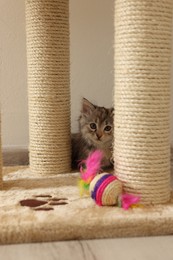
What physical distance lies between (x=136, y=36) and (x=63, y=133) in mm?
578

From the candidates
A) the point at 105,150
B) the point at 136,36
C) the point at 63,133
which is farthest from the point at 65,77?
the point at 136,36

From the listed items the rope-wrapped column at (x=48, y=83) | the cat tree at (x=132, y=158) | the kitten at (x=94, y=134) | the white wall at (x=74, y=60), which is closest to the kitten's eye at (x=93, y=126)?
the kitten at (x=94, y=134)

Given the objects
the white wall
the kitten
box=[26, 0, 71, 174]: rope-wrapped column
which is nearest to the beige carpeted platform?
box=[26, 0, 71, 174]: rope-wrapped column

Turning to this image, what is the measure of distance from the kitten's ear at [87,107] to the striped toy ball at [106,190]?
1.95 ft

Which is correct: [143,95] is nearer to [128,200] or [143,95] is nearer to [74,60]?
[128,200]

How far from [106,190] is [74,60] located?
90cm

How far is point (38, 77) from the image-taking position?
141cm

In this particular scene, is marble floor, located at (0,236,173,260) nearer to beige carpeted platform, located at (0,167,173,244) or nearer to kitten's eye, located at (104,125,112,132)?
beige carpeted platform, located at (0,167,173,244)

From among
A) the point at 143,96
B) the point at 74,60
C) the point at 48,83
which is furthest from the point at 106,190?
the point at 74,60

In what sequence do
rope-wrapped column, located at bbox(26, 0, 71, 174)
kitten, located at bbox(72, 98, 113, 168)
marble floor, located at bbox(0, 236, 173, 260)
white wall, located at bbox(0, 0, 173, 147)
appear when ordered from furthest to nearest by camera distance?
white wall, located at bbox(0, 0, 173, 147) < kitten, located at bbox(72, 98, 113, 168) < rope-wrapped column, located at bbox(26, 0, 71, 174) < marble floor, located at bbox(0, 236, 173, 260)

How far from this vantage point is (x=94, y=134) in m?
1.57

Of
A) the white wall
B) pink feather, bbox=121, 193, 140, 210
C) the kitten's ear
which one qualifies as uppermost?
the white wall

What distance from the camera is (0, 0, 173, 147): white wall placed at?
1720 millimetres

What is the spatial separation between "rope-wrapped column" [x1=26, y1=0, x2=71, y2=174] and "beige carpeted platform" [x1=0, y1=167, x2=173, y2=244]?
0.35m
